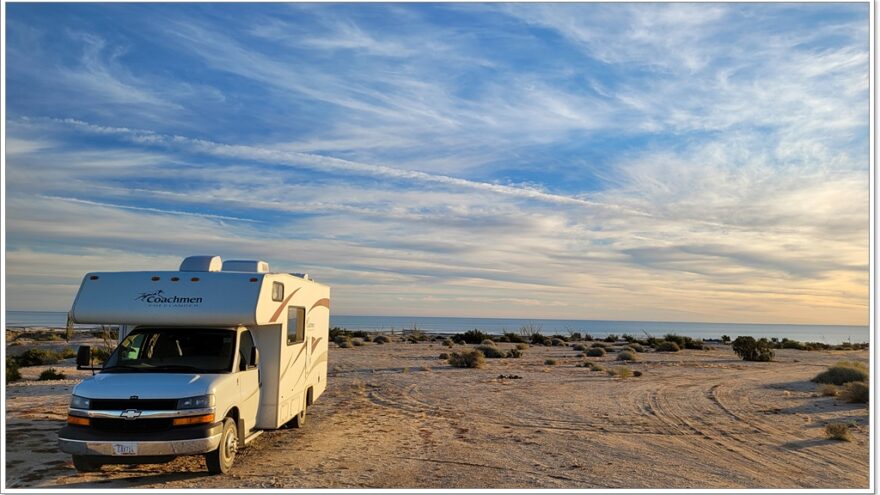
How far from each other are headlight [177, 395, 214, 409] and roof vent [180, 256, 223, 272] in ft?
8.09

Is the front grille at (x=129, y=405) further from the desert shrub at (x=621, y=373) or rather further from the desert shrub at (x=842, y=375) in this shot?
the desert shrub at (x=842, y=375)

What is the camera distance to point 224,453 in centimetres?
945

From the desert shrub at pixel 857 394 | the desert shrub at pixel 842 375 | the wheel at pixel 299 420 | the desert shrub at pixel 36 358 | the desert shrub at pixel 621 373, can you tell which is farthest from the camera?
the desert shrub at pixel 36 358

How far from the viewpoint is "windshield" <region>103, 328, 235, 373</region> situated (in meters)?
9.90

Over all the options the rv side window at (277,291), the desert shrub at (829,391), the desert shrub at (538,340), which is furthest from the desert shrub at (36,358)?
the desert shrub at (538,340)

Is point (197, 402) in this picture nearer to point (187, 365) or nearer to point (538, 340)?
point (187, 365)

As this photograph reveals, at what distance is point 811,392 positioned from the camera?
21.1 m

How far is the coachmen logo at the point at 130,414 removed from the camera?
28.7 feet

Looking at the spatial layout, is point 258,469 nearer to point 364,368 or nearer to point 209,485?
point 209,485

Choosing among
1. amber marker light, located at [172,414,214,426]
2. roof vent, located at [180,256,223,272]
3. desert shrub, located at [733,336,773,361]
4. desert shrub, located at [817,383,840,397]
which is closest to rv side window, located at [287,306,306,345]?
roof vent, located at [180,256,223,272]

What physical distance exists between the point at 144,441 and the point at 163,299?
214 centimetres

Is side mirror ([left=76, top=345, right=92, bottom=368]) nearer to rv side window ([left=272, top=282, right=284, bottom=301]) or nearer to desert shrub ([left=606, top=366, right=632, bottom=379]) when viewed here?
rv side window ([left=272, top=282, right=284, bottom=301])

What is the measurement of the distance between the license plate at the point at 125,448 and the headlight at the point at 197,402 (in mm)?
687

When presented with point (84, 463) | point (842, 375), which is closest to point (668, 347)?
point (842, 375)
